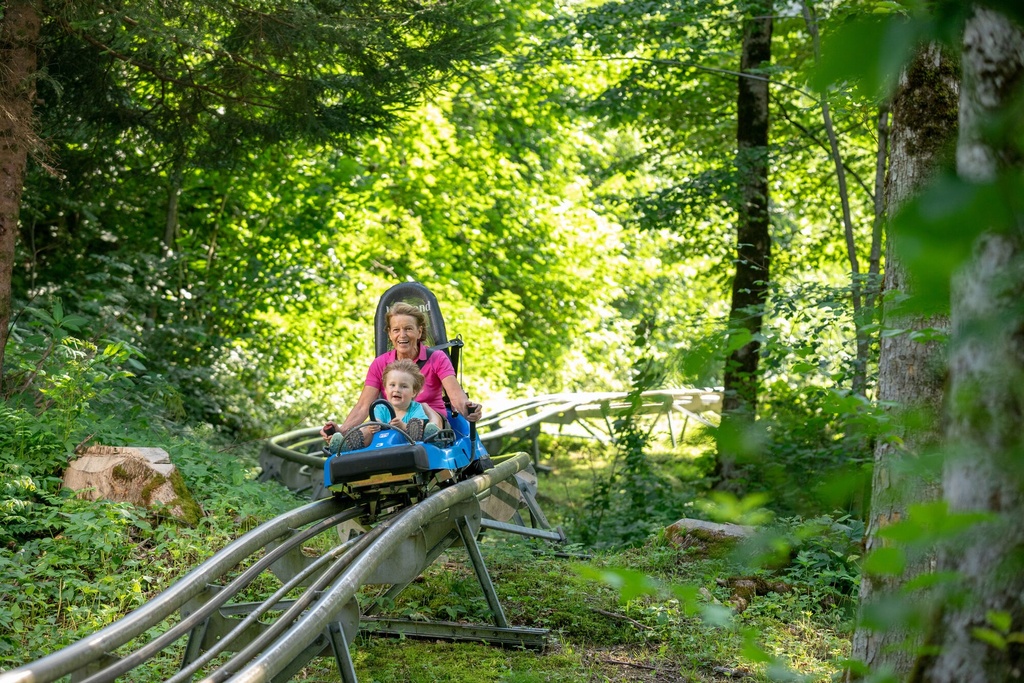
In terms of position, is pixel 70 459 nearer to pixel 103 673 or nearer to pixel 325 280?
pixel 103 673

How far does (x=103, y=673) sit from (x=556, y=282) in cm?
1540

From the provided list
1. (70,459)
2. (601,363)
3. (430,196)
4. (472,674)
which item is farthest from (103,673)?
(601,363)

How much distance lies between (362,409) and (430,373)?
1.66ft

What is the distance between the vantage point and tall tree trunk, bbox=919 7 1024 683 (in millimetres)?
1332

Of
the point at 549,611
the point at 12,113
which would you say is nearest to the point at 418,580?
the point at 549,611

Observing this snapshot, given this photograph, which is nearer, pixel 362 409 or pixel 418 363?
pixel 362 409

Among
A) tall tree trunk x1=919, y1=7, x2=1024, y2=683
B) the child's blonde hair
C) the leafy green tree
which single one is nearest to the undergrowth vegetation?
the leafy green tree

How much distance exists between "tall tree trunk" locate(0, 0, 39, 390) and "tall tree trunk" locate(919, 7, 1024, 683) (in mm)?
6863

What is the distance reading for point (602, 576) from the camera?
1.29m

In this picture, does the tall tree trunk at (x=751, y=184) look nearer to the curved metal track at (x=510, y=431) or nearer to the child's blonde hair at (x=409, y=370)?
the curved metal track at (x=510, y=431)

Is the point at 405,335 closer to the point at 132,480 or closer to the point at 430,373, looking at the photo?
the point at 430,373

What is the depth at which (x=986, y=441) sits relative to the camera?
57.1 inches

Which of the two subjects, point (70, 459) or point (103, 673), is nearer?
point (103, 673)

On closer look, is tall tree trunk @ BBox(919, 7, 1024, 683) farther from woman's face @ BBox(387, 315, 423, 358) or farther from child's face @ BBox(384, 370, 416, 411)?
woman's face @ BBox(387, 315, 423, 358)
